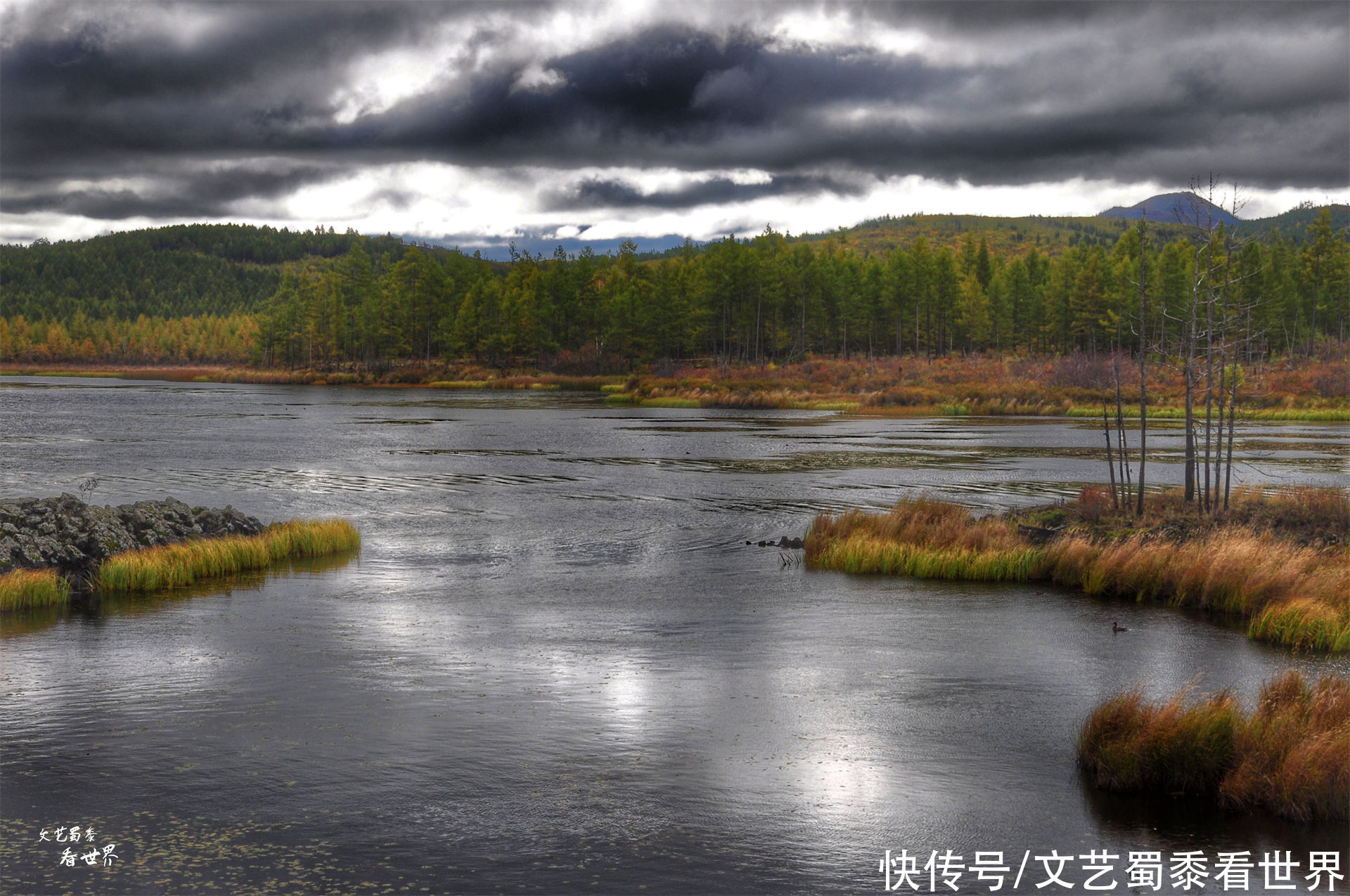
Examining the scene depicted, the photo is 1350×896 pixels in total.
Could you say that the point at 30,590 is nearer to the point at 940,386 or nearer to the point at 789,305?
the point at 940,386

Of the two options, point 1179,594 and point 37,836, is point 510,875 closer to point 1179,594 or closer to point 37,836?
point 37,836

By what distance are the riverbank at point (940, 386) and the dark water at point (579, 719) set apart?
58282mm

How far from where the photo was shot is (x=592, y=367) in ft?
487

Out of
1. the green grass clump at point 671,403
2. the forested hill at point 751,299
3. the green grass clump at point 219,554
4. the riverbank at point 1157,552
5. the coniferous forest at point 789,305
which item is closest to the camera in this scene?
the riverbank at point 1157,552

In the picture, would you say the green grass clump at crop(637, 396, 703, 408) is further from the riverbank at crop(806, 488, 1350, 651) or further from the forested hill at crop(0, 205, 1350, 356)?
the riverbank at crop(806, 488, 1350, 651)

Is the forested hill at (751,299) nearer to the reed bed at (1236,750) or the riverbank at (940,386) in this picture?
the riverbank at (940,386)

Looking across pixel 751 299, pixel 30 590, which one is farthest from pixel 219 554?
pixel 751 299

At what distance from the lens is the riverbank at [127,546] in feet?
76.9

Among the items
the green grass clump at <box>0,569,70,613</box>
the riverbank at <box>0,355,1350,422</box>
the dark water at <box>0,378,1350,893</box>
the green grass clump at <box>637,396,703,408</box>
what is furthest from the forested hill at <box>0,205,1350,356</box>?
the green grass clump at <box>0,569,70,613</box>

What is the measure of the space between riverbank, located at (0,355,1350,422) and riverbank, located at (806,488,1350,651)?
48.1m

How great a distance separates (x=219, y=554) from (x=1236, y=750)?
23.3 m

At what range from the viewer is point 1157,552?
80.4 feet

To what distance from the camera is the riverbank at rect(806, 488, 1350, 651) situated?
21.1 meters

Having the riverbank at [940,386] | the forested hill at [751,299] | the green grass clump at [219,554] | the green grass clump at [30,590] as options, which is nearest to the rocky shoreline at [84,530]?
the green grass clump at [219,554]
